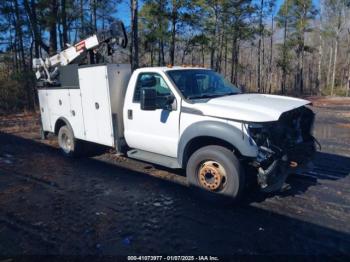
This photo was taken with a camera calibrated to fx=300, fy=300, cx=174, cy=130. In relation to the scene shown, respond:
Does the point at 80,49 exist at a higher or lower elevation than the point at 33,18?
lower

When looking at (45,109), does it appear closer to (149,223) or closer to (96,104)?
(96,104)

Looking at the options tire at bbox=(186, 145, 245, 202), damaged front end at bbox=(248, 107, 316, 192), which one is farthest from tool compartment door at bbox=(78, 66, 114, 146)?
damaged front end at bbox=(248, 107, 316, 192)

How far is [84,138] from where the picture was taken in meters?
6.91

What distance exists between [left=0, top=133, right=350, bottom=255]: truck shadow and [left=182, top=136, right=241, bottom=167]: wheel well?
687 millimetres

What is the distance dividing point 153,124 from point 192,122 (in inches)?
35.2

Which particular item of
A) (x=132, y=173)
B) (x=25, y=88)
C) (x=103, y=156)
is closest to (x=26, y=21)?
(x=25, y=88)

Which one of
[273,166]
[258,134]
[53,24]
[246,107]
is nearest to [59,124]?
[246,107]

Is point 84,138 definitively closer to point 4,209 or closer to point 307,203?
point 4,209

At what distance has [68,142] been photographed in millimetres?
7629

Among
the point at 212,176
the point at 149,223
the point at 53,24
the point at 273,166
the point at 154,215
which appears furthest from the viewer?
the point at 53,24

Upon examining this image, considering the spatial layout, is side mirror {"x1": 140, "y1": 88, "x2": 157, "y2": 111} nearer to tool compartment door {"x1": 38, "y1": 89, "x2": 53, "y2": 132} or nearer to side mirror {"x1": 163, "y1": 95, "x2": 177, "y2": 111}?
side mirror {"x1": 163, "y1": 95, "x2": 177, "y2": 111}

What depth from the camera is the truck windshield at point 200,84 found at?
5188mm

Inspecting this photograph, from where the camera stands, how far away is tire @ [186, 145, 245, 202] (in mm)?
4324

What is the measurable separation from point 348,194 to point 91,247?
4.05 m
